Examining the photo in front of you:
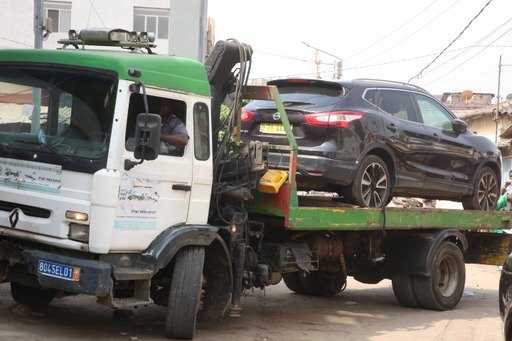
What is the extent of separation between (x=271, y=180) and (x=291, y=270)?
124 cm

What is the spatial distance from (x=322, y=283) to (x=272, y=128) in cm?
337

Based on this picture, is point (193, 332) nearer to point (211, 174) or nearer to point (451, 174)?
point (211, 174)

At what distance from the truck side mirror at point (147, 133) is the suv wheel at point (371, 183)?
3256 millimetres

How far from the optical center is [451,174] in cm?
1105

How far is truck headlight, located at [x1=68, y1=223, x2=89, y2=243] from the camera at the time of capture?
6918 mm

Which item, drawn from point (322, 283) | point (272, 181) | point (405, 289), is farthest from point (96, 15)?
point (272, 181)

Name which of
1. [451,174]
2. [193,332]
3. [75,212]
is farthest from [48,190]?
[451,174]

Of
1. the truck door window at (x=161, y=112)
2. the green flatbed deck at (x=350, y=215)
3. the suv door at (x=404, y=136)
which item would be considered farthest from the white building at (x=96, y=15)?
the truck door window at (x=161, y=112)

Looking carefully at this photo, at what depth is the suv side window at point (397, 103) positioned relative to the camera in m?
10.2

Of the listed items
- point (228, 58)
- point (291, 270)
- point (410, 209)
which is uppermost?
point (228, 58)

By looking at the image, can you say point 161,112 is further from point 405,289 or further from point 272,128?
point 405,289

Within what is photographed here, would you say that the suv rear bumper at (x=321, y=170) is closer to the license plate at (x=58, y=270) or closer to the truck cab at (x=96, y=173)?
the truck cab at (x=96, y=173)

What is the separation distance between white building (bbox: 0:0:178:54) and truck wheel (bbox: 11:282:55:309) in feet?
88.5

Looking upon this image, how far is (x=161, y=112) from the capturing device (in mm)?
7492
